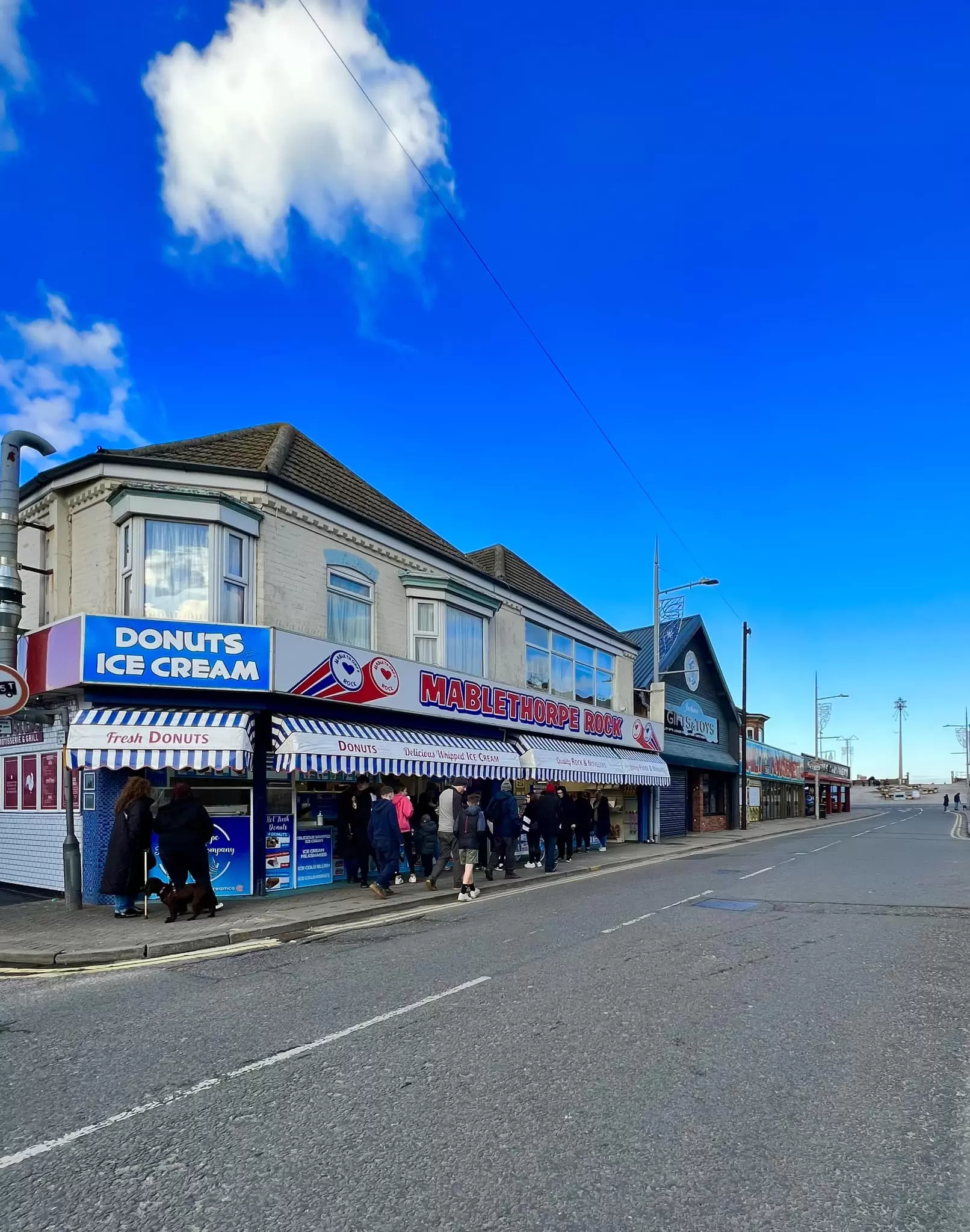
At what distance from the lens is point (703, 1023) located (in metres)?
6.10

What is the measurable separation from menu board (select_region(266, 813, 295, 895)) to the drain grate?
21.4 feet

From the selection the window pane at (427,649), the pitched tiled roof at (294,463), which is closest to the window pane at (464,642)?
the window pane at (427,649)

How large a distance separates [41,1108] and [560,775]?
55.5 ft

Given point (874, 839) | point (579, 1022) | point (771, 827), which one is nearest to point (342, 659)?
point (579, 1022)

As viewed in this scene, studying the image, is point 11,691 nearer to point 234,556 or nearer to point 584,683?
point 234,556

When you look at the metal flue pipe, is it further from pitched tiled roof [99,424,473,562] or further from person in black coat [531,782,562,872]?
person in black coat [531,782,562,872]

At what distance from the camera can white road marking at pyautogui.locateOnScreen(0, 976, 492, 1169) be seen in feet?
13.8

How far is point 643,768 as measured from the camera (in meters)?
26.3

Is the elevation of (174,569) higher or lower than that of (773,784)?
higher

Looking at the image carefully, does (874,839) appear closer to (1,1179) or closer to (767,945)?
(767,945)

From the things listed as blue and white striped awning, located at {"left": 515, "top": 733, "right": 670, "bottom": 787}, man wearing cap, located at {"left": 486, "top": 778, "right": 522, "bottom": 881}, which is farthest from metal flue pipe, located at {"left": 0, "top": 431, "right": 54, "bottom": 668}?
blue and white striped awning, located at {"left": 515, "top": 733, "right": 670, "bottom": 787}

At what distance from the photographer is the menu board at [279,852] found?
13.6m

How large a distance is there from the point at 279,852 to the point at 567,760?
30.6 ft

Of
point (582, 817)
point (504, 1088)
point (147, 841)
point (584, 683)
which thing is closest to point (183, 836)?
point (147, 841)
